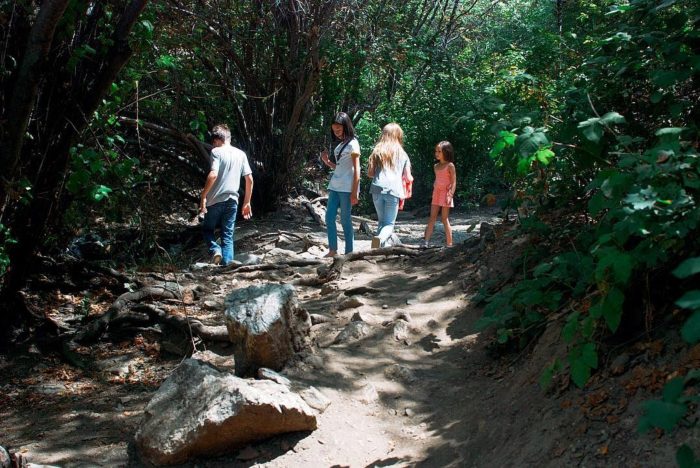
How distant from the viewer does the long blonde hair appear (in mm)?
8008

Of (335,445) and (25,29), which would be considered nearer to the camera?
(335,445)

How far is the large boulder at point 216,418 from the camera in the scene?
13.6 feet

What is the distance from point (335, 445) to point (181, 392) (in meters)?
1.00

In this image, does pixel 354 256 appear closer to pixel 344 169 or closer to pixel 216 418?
pixel 344 169

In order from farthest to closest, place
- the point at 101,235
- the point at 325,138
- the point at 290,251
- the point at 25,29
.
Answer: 1. the point at 325,138
2. the point at 101,235
3. the point at 290,251
4. the point at 25,29

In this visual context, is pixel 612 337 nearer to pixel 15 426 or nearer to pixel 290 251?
pixel 15 426

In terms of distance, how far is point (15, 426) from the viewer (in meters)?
4.95

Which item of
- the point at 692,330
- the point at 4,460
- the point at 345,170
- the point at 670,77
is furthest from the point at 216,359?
the point at 692,330

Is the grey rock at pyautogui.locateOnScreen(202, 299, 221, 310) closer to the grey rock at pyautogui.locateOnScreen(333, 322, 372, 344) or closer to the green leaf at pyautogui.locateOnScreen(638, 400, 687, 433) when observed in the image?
the grey rock at pyautogui.locateOnScreen(333, 322, 372, 344)

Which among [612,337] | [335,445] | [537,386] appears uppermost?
[612,337]

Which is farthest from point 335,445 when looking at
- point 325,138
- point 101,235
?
point 325,138

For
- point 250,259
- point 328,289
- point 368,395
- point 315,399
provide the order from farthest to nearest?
point 250,259, point 328,289, point 368,395, point 315,399

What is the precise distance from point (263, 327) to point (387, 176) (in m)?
3.58

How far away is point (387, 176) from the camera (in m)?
8.02
